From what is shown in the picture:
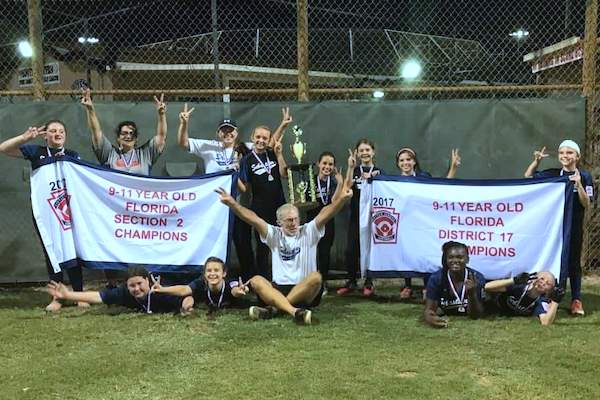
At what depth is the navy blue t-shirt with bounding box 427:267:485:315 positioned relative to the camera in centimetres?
487

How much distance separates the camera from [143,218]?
18.8ft

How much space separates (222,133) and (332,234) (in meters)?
1.46

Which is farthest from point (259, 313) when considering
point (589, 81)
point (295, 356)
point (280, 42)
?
point (280, 42)

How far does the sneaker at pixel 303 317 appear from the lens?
4.68m

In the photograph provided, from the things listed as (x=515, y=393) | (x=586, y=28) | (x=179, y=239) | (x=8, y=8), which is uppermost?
(x=8, y=8)

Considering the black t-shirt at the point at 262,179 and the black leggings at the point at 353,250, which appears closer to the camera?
the black t-shirt at the point at 262,179

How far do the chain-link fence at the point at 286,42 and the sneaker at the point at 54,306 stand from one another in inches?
190

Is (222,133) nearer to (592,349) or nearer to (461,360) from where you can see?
(461,360)

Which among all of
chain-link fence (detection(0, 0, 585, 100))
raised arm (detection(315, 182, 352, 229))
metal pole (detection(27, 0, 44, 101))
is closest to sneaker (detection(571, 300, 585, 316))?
raised arm (detection(315, 182, 352, 229))

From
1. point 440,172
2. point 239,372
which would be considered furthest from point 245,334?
point 440,172

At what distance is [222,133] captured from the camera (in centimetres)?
592

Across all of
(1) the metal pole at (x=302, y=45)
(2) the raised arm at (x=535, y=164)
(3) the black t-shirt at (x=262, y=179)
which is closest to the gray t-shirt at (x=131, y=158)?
(3) the black t-shirt at (x=262, y=179)

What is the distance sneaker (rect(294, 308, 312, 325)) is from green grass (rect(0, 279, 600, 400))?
8 centimetres

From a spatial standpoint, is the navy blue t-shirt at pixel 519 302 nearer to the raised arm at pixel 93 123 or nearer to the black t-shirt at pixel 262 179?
the black t-shirt at pixel 262 179
